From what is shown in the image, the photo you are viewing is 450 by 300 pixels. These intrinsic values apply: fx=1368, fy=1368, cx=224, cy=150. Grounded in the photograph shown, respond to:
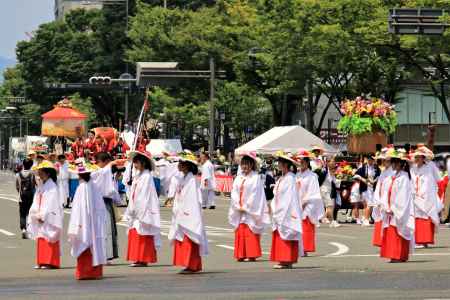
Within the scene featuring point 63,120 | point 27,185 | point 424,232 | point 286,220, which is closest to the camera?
point 286,220

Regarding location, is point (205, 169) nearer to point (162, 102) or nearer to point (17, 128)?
point (162, 102)

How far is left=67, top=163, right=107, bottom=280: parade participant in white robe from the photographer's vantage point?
677 inches

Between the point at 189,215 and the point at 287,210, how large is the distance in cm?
169

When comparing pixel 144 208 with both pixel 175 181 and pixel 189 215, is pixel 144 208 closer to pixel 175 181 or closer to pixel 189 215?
pixel 189 215

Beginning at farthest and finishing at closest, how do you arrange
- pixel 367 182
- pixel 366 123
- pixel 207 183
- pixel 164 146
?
pixel 164 146
pixel 207 183
pixel 366 123
pixel 367 182

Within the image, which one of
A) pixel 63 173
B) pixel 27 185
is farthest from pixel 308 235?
pixel 63 173

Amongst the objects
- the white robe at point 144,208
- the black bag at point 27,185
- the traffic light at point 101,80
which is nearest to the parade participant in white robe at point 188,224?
the white robe at point 144,208

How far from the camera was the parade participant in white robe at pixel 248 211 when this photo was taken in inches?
A: 789

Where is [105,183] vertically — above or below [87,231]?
above

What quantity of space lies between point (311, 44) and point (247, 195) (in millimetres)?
26374

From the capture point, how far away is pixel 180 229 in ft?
59.4

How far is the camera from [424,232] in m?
23.7

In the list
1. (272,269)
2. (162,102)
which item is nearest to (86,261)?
(272,269)

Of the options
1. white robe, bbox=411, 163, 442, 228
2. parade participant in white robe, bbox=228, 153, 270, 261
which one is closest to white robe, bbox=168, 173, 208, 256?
parade participant in white robe, bbox=228, 153, 270, 261
